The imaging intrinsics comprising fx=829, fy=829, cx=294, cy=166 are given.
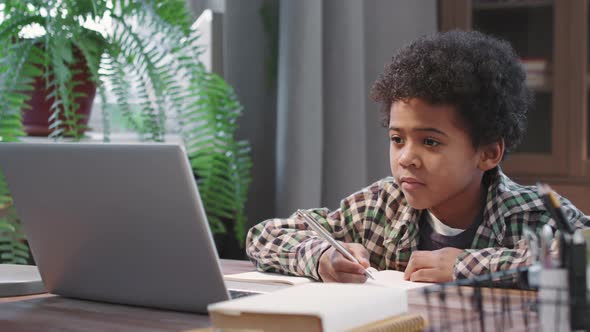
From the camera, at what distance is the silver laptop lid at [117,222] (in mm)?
816

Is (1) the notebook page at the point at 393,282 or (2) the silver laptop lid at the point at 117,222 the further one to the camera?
(1) the notebook page at the point at 393,282

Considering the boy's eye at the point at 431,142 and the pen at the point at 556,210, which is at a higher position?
the boy's eye at the point at 431,142

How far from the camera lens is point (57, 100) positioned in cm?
179

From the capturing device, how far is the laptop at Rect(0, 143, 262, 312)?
0.82m

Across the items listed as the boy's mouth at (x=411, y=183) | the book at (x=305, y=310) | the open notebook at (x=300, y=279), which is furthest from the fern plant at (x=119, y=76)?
the book at (x=305, y=310)

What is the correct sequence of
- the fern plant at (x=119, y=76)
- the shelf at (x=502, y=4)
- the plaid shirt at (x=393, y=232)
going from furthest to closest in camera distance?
1. the shelf at (x=502, y=4)
2. the fern plant at (x=119, y=76)
3. the plaid shirt at (x=393, y=232)

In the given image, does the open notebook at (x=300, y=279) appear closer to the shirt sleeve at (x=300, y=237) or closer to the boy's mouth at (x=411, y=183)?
the shirt sleeve at (x=300, y=237)

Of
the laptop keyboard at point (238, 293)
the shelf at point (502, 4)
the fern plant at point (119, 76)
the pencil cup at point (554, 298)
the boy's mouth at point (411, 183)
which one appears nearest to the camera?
the pencil cup at point (554, 298)

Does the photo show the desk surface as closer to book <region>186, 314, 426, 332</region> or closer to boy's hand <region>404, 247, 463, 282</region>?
book <region>186, 314, 426, 332</region>

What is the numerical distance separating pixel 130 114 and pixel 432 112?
0.90m

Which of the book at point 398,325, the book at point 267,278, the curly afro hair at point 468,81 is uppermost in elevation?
the curly afro hair at point 468,81

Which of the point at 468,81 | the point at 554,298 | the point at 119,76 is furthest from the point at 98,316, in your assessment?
the point at 119,76

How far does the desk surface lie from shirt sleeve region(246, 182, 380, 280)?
10.5 inches

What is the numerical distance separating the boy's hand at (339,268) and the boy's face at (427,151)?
0.17m
